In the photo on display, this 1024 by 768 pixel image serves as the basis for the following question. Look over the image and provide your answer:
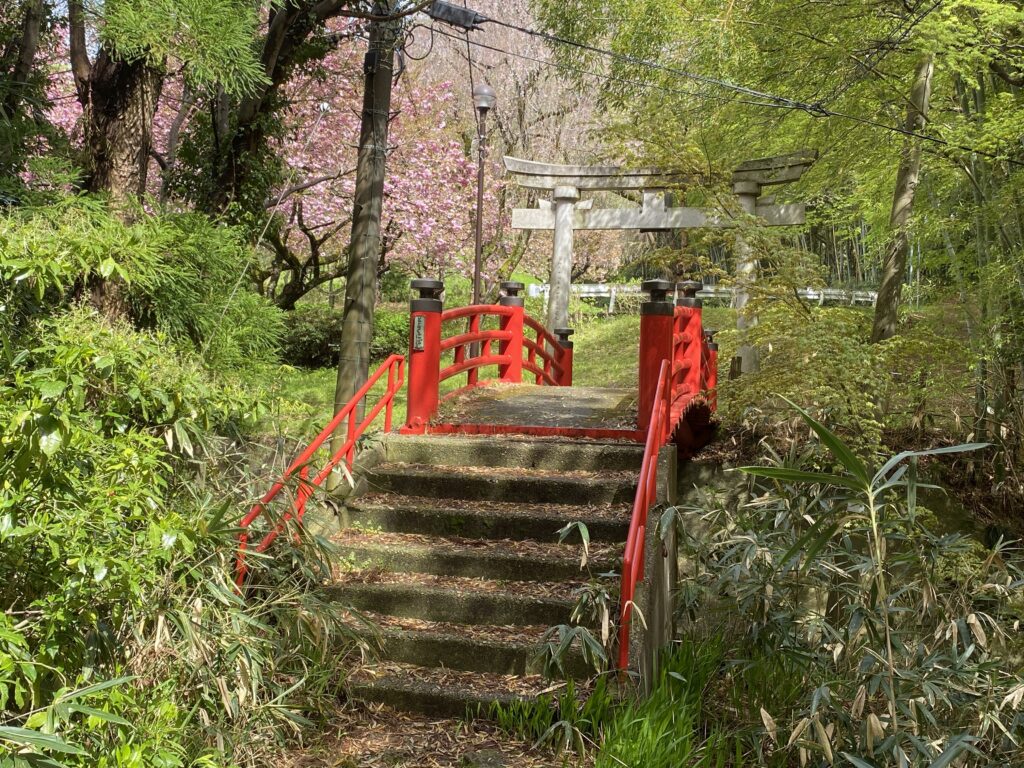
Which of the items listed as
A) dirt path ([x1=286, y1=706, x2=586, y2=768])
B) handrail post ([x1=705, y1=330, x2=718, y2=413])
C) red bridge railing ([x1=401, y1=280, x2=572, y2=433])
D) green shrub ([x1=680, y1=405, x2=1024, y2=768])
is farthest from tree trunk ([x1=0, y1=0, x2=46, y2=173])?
handrail post ([x1=705, y1=330, x2=718, y2=413])

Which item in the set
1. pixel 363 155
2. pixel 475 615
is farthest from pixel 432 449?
pixel 363 155

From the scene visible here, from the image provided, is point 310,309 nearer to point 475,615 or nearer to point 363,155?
point 363,155

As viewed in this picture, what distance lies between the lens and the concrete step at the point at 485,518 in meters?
5.24

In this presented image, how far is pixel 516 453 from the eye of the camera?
5.98 m

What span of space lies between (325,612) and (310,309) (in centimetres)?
1375

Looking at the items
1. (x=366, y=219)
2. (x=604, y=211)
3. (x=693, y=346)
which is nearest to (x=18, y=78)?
(x=366, y=219)

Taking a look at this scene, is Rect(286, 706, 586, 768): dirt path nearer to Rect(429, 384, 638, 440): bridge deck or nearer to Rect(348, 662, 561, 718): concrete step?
Rect(348, 662, 561, 718): concrete step

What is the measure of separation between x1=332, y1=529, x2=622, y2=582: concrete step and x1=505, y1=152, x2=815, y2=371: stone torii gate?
7.59 m

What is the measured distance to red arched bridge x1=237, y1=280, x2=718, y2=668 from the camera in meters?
4.38

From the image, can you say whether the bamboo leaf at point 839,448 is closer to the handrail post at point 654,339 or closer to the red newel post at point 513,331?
the handrail post at point 654,339

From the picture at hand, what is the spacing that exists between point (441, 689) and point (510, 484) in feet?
5.41

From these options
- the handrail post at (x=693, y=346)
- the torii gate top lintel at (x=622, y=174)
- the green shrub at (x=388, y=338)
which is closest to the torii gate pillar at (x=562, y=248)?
the torii gate top lintel at (x=622, y=174)

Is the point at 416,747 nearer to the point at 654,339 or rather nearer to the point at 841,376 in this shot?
the point at 654,339

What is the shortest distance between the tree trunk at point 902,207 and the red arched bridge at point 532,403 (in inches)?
69.3
